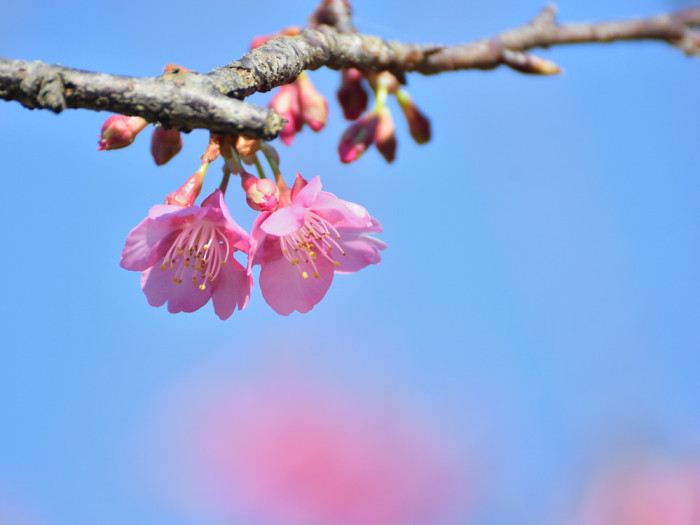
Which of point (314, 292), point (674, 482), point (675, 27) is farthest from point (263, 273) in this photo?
point (674, 482)

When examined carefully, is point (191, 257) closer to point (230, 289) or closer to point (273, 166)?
point (230, 289)

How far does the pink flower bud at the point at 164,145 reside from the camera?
4.26 feet

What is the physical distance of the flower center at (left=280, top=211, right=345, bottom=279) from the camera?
4.51 feet

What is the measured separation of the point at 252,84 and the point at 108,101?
0.21m

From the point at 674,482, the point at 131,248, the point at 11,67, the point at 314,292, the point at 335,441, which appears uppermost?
the point at 674,482

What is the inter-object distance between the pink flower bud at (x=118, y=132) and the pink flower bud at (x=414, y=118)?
3.05 feet

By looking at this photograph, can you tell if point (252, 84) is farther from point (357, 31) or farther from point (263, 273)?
point (357, 31)

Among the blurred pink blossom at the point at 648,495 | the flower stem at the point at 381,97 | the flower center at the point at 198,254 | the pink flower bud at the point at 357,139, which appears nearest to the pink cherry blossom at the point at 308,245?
the flower center at the point at 198,254

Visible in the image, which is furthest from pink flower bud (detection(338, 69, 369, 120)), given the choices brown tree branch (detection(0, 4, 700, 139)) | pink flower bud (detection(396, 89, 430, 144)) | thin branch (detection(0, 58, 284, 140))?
thin branch (detection(0, 58, 284, 140))

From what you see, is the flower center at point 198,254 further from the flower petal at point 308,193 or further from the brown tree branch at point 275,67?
the brown tree branch at point 275,67

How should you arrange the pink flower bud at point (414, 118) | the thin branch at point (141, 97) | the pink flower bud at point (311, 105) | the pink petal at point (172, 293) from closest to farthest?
the thin branch at point (141, 97)
the pink petal at point (172, 293)
the pink flower bud at point (311, 105)
the pink flower bud at point (414, 118)

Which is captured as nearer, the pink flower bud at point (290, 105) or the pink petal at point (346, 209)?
the pink petal at point (346, 209)

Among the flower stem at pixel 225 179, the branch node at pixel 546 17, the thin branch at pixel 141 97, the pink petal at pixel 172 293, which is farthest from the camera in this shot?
the branch node at pixel 546 17

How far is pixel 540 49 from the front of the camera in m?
1.59
